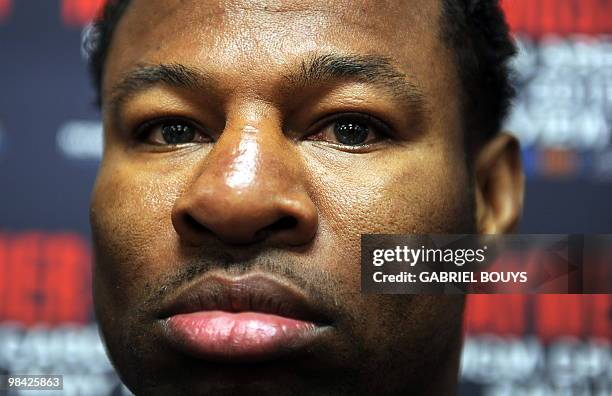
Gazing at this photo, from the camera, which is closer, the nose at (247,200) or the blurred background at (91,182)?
the nose at (247,200)

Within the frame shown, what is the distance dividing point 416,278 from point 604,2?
1197 mm

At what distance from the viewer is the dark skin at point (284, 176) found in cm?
94

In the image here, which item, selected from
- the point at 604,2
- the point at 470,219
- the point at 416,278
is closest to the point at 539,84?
the point at 604,2

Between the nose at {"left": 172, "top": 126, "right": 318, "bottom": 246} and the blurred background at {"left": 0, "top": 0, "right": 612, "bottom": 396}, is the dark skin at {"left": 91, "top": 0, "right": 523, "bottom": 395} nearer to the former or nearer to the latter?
the nose at {"left": 172, "top": 126, "right": 318, "bottom": 246}

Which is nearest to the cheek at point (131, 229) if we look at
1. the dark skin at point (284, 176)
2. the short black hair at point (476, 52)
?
the dark skin at point (284, 176)

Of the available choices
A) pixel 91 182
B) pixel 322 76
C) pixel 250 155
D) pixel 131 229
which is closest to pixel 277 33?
pixel 322 76

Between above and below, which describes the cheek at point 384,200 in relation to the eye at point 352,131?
below

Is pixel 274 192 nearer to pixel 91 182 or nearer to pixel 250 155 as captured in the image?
pixel 250 155

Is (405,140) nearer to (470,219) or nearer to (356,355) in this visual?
(470,219)

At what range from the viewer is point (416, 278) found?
104cm

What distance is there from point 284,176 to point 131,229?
0.82 ft

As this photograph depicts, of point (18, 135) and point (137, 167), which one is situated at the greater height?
point (18, 135)

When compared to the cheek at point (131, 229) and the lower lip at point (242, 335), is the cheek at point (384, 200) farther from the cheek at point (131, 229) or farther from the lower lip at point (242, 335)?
the cheek at point (131, 229)

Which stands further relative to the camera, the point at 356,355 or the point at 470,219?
the point at 470,219
